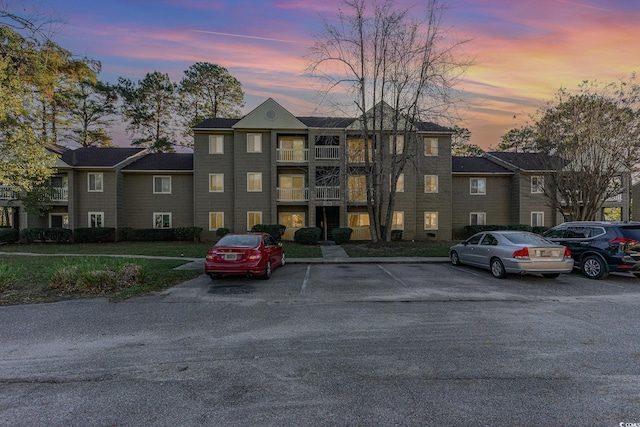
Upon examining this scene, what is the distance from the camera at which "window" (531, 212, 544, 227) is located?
26625 mm

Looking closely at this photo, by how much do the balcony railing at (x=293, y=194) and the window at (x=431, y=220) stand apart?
376 inches

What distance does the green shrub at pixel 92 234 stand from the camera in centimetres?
2359

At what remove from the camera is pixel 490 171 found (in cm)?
2709

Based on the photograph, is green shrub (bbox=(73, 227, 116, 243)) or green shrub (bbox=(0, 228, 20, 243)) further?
green shrub (bbox=(73, 227, 116, 243))

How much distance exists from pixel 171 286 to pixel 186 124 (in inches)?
1248

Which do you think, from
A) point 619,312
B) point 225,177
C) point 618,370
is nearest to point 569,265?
point 619,312

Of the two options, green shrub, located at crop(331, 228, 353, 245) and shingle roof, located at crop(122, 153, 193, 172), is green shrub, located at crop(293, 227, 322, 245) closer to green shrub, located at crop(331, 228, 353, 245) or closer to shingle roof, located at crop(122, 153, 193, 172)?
green shrub, located at crop(331, 228, 353, 245)

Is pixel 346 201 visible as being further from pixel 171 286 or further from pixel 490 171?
pixel 171 286

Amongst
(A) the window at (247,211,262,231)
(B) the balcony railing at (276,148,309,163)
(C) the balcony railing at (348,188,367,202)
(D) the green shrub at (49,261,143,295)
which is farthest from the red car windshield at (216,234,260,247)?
(B) the balcony railing at (276,148,309,163)

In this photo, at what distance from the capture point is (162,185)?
26078 mm

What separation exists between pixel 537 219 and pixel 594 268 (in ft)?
60.9

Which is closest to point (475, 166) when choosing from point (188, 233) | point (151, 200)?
point (188, 233)

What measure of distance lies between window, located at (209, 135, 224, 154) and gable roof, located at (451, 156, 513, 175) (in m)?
18.7

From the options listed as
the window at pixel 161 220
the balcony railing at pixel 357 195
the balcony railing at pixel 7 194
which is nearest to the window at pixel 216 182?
the window at pixel 161 220
